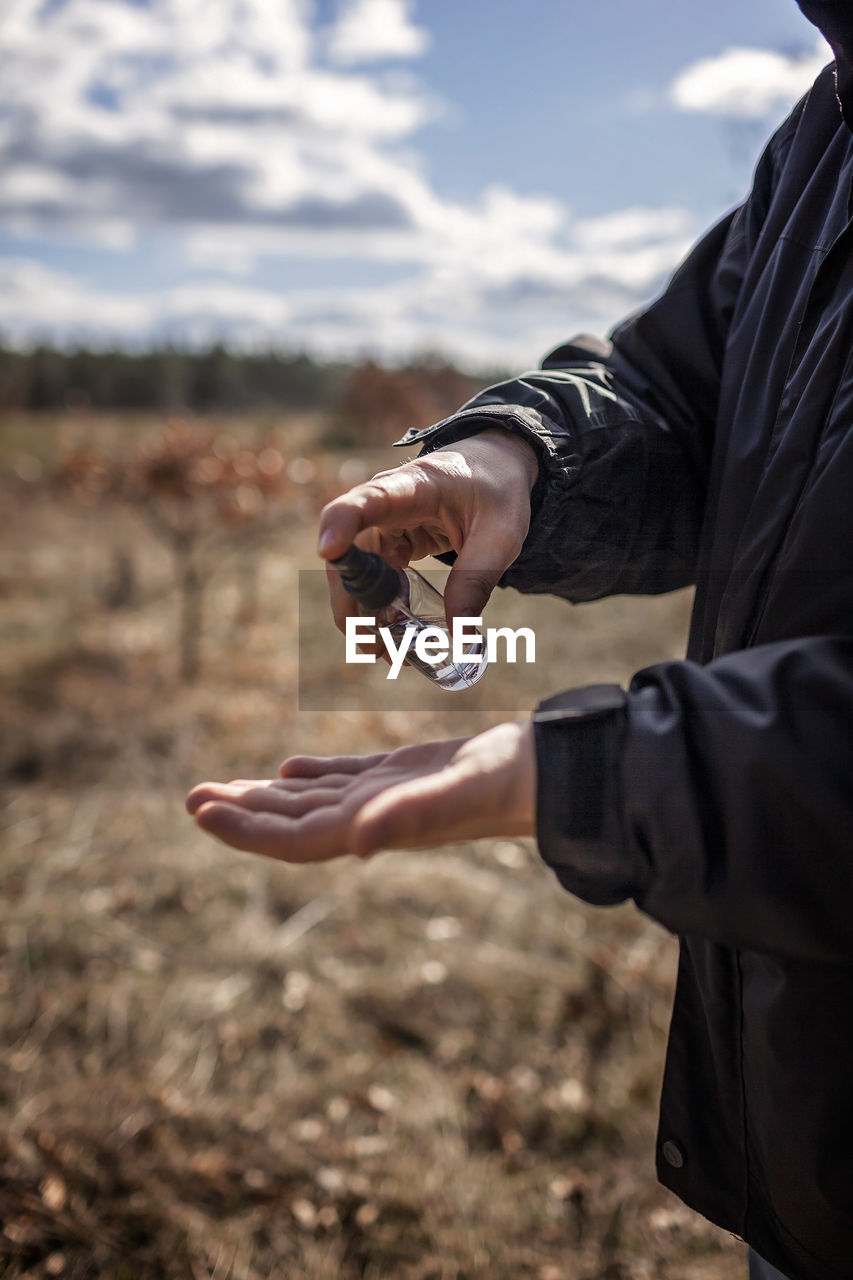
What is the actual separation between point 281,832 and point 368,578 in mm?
A: 338

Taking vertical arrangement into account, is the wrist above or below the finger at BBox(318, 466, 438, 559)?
above

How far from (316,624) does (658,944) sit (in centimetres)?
558

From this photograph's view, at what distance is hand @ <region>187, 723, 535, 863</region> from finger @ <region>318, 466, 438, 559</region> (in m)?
0.26

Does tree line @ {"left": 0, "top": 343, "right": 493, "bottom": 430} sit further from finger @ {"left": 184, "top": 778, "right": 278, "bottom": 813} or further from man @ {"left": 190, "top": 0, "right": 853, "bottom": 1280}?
finger @ {"left": 184, "top": 778, "right": 278, "bottom": 813}

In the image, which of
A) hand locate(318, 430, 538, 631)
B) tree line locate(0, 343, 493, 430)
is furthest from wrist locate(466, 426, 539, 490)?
tree line locate(0, 343, 493, 430)

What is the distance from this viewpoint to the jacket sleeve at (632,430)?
1343 mm

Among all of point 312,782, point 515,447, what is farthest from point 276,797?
point 515,447

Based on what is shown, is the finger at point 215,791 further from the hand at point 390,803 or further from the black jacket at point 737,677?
the black jacket at point 737,677

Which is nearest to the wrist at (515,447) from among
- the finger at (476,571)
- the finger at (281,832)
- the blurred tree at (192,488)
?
the finger at (476,571)

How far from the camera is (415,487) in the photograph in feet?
3.72

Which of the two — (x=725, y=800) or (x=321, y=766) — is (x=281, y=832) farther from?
(x=725, y=800)

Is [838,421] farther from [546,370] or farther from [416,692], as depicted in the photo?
[416,692]

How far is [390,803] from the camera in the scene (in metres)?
0.82

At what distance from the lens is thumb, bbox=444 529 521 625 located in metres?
1.17
